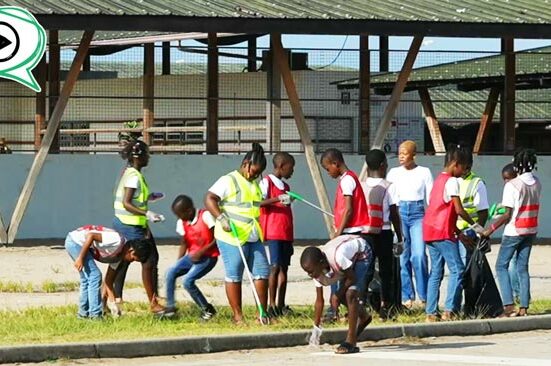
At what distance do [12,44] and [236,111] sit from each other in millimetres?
9319

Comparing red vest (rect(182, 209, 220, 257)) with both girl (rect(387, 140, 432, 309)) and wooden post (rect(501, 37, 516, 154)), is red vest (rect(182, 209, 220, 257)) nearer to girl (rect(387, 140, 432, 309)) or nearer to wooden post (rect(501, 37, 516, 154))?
girl (rect(387, 140, 432, 309))

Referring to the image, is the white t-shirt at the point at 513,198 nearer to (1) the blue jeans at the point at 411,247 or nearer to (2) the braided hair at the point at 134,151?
(1) the blue jeans at the point at 411,247

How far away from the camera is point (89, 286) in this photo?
13336 millimetres

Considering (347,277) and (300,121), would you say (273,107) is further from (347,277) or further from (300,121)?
(347,277)

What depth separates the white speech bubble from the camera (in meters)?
21.3

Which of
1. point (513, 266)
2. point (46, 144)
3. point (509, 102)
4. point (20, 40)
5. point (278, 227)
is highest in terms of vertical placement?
point (20, 40)

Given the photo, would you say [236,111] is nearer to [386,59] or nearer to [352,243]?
[386,59]

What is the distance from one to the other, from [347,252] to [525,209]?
3.21m

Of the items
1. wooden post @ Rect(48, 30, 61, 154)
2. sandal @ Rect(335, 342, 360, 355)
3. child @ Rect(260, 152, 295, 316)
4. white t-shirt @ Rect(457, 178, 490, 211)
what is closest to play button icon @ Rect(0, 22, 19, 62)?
wooden post @ Rect(48, 30, 61, 154)

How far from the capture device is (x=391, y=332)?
1307cm

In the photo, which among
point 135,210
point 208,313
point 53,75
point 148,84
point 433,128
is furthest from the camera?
point 433,128

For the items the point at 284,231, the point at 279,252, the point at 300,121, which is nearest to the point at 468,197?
the point at 284,231

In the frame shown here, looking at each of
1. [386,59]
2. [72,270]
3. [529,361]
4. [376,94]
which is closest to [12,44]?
[72,270]

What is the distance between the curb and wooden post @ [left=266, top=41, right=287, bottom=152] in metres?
13.8
